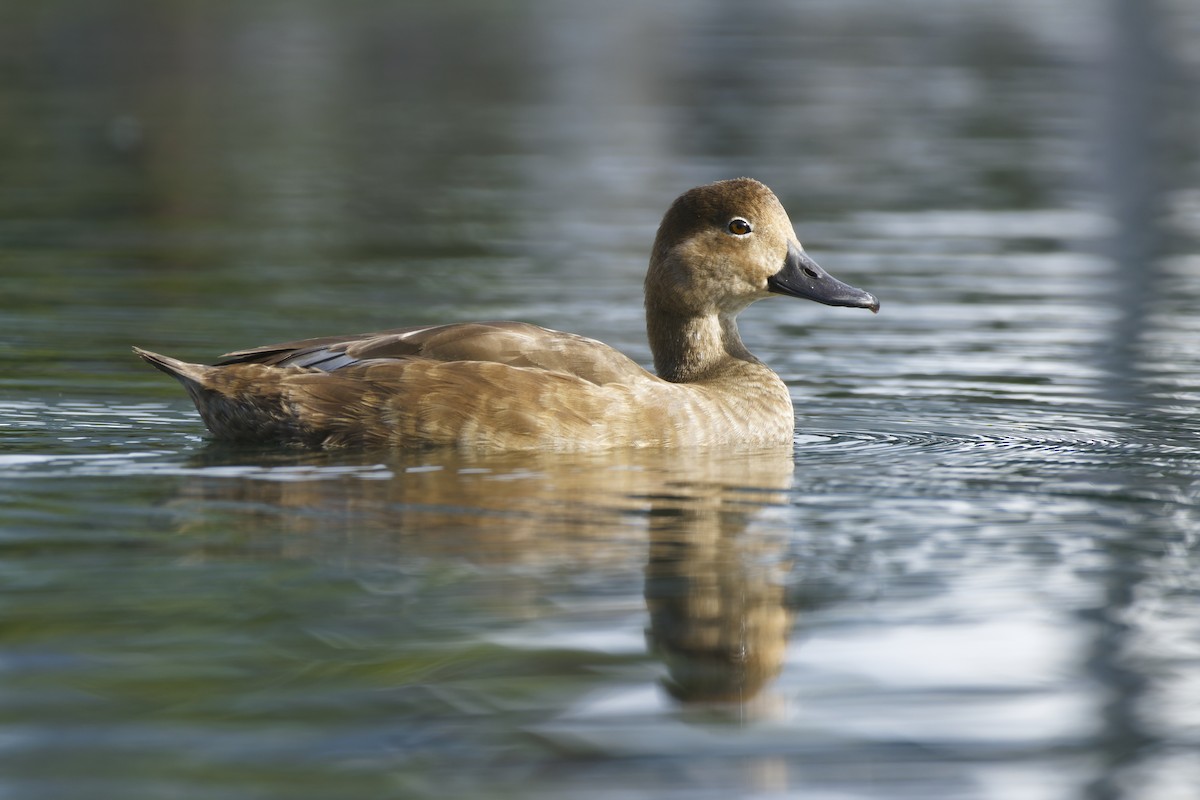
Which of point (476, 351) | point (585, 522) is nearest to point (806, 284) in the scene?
point (476, 351)

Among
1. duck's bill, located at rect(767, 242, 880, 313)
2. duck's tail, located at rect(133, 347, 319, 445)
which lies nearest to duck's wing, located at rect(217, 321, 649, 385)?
duck's tail, located at rect(133, 347, 319, 445)

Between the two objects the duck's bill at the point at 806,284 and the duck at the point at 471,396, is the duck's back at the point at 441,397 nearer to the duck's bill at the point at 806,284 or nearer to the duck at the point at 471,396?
the duck at the point at 471,396

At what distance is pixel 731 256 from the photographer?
26.8 feet

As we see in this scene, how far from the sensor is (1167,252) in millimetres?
14227

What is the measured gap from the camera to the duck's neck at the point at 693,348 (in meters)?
8.30

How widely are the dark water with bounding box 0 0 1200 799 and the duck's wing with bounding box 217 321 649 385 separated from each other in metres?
0.42

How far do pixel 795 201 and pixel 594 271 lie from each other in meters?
4.56

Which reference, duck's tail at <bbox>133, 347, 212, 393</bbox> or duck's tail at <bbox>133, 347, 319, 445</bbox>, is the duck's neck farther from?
duck's tail at <bbox>133, 347, 212, 393</bbox>

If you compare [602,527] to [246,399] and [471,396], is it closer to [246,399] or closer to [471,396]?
[471,396]

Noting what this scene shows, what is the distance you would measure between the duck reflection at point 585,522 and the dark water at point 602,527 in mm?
23

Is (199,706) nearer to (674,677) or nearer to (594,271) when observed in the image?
(674,677)

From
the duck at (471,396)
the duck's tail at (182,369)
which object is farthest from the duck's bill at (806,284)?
the duck's tail at (182,369)

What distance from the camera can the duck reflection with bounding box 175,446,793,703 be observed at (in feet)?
16.5

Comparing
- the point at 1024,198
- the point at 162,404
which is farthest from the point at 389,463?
the point at 1024,198
